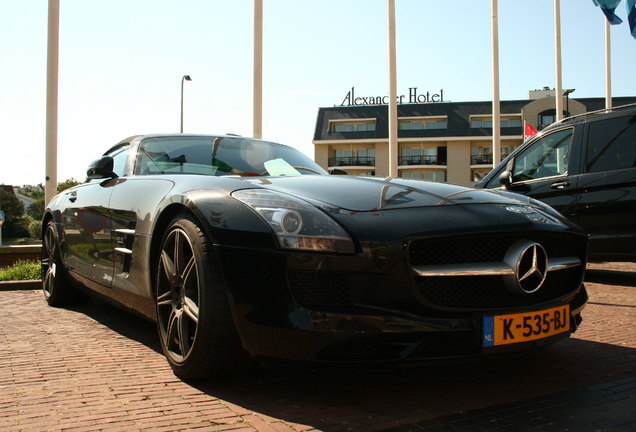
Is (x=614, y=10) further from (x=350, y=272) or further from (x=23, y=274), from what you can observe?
(x=350, y=272)

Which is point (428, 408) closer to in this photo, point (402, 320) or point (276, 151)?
point (402, 320)

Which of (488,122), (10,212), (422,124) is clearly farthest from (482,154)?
(10,212)

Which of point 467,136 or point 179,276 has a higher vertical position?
point 467,136

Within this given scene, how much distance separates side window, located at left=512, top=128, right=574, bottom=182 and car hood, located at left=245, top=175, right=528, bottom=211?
3.57 metres

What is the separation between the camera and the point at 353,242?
2402mm

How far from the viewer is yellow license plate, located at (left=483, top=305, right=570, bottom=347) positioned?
8.08 feet

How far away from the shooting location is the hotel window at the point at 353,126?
219ft

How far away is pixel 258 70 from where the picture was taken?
13.5 meters

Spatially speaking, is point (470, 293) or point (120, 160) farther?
point (120, 160)

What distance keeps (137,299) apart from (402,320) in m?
1.76

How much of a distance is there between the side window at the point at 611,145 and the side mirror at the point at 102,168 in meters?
4.79

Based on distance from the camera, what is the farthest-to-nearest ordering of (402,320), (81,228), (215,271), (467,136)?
(467,136)
(81,228)
(215,271)
(402,320)

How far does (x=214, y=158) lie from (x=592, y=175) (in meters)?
4.16

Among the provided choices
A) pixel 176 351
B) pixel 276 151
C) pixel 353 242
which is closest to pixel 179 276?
pixel 176 351
